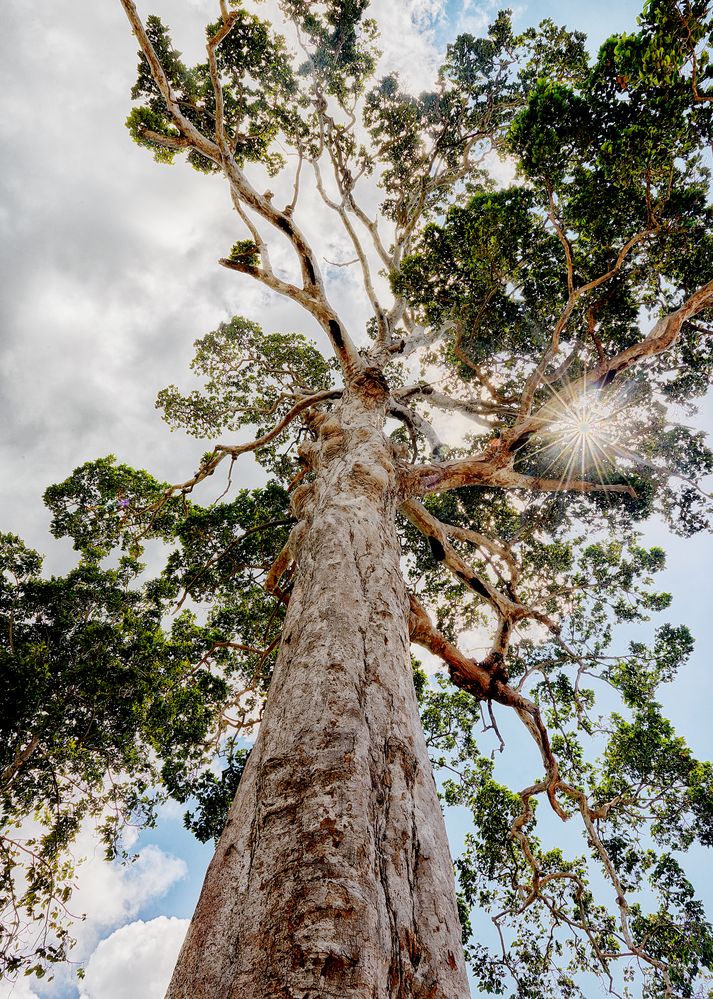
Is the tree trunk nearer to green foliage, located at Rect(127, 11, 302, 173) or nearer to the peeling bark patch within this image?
the peeling bark patch

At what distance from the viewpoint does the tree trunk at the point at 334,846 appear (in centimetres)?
117

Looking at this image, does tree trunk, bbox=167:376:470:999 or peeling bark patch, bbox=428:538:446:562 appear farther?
peeling bark patch, bbox=428:538:446:562

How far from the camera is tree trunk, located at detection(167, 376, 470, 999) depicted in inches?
45.9

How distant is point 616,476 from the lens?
29.2ft

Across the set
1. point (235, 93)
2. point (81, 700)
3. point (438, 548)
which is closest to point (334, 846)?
point (438, 548)

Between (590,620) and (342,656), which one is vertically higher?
(590,620)

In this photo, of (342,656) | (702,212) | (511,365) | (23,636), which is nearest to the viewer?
(342,656)

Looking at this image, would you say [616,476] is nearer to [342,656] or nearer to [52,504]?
[342,656]

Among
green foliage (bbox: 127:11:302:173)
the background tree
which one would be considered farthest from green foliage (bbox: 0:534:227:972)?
green foliage (bbox: 127:11:302:173)

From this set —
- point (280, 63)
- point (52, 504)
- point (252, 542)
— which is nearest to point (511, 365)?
point (252, 542)

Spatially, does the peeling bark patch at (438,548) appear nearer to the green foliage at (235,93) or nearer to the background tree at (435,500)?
the background tree at (435,500)

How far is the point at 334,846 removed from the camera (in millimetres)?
1354

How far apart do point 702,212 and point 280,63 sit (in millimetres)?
8155

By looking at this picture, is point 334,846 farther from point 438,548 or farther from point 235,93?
point 235,93
